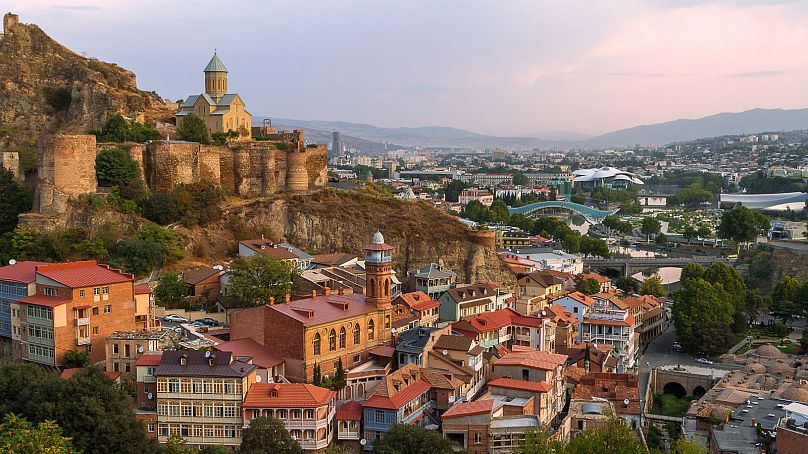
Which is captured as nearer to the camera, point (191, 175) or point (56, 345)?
point (56, 345)

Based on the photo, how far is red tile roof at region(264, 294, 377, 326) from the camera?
2494 centimetres

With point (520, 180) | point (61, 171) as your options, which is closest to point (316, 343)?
point (61, 171)

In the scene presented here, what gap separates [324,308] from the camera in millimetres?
26203

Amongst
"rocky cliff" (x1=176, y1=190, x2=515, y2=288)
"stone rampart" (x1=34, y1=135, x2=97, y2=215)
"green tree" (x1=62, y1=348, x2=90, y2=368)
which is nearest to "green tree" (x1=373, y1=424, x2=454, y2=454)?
"green tree" (x1=62, y1=348, x2=90, y2=368)

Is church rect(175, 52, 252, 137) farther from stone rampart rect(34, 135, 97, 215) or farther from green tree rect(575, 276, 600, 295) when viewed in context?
green tree rect(575, 276, 600, 295)

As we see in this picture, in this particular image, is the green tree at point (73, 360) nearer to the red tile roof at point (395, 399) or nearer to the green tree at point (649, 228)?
the red tile roof at point (395, 399)

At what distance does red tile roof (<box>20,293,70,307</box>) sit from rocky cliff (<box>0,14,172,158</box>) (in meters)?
17.6

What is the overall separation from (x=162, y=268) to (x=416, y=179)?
9221 cm

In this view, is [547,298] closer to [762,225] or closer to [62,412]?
[62,412]

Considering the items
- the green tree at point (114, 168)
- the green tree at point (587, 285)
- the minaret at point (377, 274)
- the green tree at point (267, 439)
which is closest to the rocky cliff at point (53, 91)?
the green tree at point (114, 168)

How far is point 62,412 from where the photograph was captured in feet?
66.8

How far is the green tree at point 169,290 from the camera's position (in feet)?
98.0

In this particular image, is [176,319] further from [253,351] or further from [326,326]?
[326,326]

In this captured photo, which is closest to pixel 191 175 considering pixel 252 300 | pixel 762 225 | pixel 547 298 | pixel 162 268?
pixel 162 268
